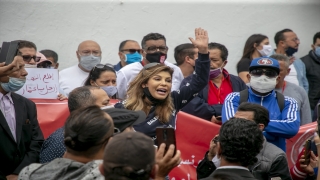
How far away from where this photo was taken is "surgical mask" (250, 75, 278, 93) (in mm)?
7113

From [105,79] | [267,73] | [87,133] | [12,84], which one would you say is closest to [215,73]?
[267,73]

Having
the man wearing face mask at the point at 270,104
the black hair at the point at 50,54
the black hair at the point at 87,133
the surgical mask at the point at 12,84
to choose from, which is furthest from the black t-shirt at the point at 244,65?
the black hair at the point at 87,133

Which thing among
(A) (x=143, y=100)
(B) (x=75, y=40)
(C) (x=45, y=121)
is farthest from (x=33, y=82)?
(B) (x=75, y=40)

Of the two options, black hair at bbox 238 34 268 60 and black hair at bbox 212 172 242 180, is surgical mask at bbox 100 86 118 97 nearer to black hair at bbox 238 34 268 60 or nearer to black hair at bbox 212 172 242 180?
black hair at bbox 238 34 268 60

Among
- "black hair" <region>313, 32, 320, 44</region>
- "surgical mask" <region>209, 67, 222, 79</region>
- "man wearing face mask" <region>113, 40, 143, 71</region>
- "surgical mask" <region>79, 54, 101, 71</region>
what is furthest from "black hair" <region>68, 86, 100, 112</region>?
"black hair" <region>313, 32, 320, 44</region>

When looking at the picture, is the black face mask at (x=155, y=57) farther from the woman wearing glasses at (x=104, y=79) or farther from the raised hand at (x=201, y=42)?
the raised hand at (x=201, y=42)

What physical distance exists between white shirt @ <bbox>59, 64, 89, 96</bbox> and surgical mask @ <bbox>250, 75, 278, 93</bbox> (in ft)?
8.46

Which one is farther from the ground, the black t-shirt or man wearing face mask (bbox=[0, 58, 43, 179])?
the black t-shirt

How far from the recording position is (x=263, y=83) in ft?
23.4

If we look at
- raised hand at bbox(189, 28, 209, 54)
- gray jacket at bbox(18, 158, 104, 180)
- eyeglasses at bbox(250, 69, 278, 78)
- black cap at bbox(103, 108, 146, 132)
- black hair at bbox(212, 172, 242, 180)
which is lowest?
black hair at bbox(212, 172, 242, 180)

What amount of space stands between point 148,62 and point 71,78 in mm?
1152

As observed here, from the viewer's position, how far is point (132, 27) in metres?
10.8

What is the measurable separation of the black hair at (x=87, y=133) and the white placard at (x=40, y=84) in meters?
3.51

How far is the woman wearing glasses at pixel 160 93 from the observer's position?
21.4 ft
